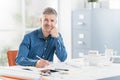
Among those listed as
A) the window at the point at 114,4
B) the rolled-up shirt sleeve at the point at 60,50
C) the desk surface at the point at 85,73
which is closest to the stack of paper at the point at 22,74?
the desk surface at the point at 85,73

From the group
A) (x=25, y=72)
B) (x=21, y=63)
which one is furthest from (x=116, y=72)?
(x=21, y=63)

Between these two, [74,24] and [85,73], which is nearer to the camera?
[85,73]

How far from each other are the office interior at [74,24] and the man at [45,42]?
6.78 feet

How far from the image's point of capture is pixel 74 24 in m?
5.68

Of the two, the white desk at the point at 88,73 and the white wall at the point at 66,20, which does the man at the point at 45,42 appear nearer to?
the white desk at the point at 88,73

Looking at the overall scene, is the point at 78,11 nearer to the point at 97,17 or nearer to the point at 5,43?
the point at 97,17

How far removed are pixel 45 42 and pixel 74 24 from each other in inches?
103

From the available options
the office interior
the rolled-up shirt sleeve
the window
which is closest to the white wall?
the office interior

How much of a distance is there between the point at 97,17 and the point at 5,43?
186 centimetres

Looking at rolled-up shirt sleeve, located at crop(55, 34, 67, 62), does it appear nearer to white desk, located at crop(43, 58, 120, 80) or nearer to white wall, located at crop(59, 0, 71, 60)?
white desk, located at crop(43, 58, 120, 80)

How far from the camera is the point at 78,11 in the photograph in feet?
18.3

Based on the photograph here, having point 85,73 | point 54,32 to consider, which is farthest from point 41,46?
point 85,73

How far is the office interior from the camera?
514 cm

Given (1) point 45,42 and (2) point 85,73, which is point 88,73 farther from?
(1) point 45,42
